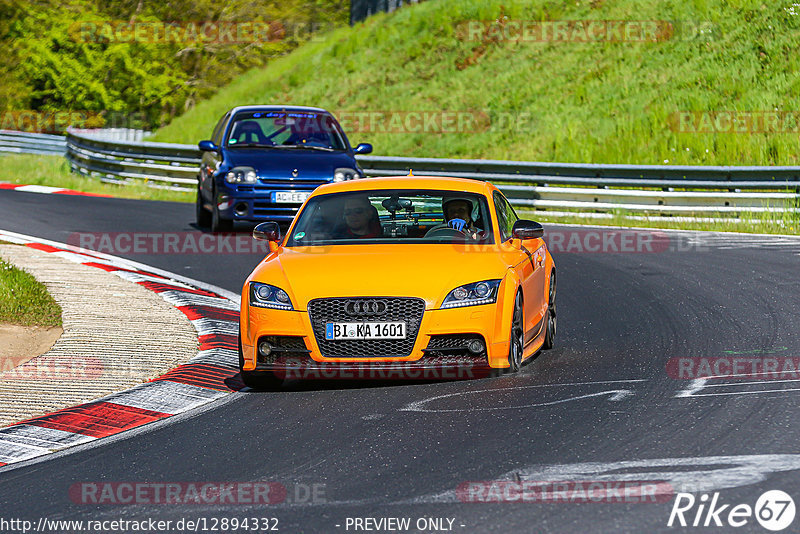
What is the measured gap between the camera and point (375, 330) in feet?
25.9

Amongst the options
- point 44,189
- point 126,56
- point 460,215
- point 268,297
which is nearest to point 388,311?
A: point 268,297

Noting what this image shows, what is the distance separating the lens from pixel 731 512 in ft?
16.5

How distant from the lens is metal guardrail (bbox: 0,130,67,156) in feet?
129

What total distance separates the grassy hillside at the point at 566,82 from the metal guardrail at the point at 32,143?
3.78 meters

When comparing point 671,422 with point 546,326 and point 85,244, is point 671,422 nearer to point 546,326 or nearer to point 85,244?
point 546,326

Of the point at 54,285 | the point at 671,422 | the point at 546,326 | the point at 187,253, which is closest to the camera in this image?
the point at 671,422

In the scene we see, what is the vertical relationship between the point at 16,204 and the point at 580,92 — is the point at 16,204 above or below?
below

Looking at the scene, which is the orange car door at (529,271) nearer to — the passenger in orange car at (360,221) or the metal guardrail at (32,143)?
the passenger in orange car at (360,221)

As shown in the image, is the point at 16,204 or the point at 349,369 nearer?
the point at 349,369

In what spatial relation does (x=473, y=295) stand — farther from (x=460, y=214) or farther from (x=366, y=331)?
(x=460, y=214)

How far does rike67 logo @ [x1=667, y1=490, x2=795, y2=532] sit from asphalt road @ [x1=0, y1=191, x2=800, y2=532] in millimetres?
28

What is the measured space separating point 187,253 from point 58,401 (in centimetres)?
827

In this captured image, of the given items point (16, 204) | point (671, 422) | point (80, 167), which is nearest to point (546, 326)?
point (671, 422)

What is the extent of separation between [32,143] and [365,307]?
113 feet
